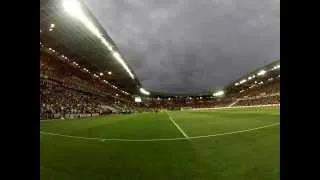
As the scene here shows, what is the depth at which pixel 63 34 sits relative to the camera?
1200 inches

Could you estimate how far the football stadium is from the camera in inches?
205

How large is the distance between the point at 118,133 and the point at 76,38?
69.1ft

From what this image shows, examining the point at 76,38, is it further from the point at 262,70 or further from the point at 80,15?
the point at 262,70

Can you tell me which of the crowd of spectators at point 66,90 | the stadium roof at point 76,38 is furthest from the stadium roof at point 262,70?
the crowd of spectators at point 66,90

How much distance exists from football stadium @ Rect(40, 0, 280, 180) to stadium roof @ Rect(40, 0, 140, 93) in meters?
0.08

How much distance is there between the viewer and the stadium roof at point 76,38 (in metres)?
23.9

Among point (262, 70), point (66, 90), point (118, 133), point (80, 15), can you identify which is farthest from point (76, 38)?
point (262, 70)

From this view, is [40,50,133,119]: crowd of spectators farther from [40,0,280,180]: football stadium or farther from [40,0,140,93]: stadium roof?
[40,0,140,93]: stadium roof

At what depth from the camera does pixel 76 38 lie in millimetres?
31516

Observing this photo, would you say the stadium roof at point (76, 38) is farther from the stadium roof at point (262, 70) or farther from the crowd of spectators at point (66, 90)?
the stadium roof at point (262, 70)

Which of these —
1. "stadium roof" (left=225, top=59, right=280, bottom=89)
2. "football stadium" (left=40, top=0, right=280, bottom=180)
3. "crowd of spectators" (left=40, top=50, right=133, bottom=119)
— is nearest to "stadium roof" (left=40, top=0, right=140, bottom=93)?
"football stadium" (left=40, top=0, right=280, bottom=180)
